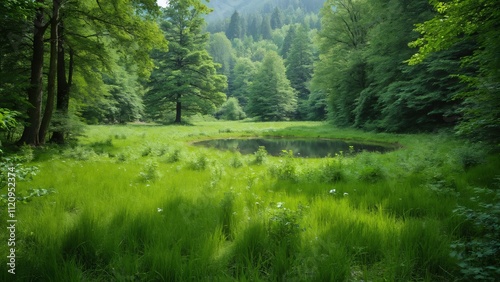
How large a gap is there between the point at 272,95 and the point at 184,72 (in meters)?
20.0

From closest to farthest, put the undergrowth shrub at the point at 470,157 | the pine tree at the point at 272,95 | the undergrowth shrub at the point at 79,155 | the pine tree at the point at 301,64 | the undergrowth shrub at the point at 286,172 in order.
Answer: the undergrowth shrub at the point at 286,172, the undergrowth shrub at the point at 470,157, the undergrowth shrub at the point at 79,155, the pine tree at the point at 272,95, the pine tree at the point at 301,64

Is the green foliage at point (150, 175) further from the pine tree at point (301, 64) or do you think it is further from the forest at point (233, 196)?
the pine tree at point (301, 64)

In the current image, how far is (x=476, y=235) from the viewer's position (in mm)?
3225

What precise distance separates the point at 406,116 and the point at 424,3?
763 centimetres

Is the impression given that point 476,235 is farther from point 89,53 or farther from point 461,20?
point 89,53

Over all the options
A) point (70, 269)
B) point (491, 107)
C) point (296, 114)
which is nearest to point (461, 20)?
point (491, 107)

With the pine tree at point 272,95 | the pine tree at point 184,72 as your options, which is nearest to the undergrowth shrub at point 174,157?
the pine tree at point 184,72

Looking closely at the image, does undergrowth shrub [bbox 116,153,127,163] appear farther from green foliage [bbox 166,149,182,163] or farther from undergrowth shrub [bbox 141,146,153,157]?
undergrowth shrub [bbox 141,146,153,157]

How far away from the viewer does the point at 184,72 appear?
3716cm

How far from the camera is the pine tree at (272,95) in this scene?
5147 cm

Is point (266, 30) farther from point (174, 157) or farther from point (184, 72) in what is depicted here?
point (174, 157)

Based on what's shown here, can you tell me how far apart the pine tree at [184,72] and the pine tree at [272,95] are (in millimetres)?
14622

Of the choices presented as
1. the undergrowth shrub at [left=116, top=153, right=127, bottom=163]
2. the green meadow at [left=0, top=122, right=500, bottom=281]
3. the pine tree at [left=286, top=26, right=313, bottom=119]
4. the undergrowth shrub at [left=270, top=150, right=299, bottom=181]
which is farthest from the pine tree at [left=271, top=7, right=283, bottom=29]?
the green meadow at [left=0, top=122, right=500, bottom=281]

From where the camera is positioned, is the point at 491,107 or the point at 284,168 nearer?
the point at 491,107
